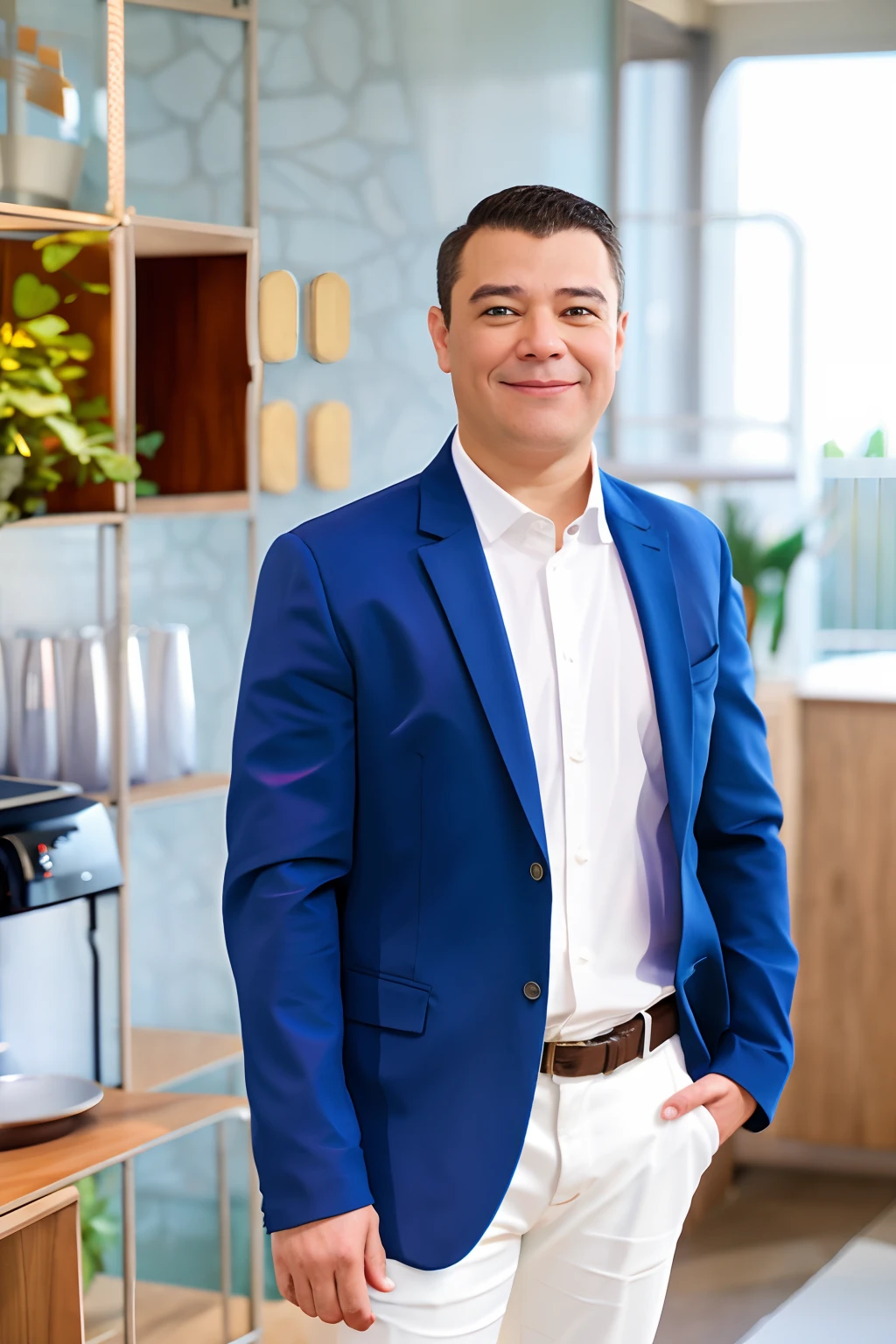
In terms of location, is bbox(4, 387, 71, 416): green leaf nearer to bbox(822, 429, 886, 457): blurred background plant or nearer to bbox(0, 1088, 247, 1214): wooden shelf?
bbox(0, 1088, 247, 1214): wooden shelf

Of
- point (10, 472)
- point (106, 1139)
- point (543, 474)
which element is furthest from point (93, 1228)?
point (543, 474)

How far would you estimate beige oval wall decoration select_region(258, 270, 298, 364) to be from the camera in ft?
8.89

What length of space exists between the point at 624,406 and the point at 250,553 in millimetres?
1625

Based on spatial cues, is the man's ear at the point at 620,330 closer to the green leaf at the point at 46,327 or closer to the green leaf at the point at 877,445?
the green leaf at the point at 46,327

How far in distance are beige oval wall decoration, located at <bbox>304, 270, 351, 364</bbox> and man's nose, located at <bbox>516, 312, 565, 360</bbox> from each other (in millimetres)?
1637

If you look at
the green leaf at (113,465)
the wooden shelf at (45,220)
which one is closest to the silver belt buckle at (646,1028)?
the green leaf at (113,465)

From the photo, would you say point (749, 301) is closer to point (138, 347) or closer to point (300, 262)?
point (300, 262)

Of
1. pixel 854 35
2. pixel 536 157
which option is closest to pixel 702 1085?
pixel 536 157

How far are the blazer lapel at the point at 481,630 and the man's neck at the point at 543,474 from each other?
0.17ft

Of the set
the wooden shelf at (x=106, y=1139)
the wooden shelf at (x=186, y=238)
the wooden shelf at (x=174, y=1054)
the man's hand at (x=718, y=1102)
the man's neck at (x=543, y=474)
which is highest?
the wooden shelf at (x=186, y=238)

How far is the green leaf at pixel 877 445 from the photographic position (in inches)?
151

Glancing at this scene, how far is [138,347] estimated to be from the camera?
8.12ft

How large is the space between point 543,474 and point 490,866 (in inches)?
13.9

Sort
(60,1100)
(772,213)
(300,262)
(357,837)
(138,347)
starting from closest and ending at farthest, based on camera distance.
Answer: (357,837)
(60,1100)
(138,347)
(300,262)
(772,213)
